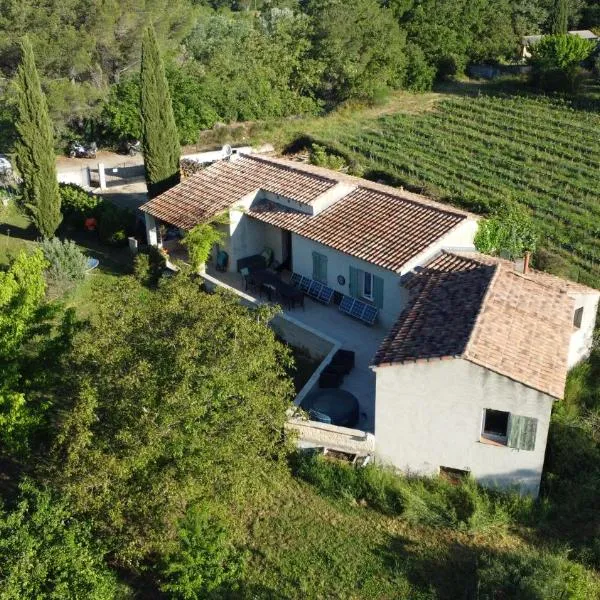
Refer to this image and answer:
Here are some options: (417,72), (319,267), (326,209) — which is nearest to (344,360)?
(319,267)

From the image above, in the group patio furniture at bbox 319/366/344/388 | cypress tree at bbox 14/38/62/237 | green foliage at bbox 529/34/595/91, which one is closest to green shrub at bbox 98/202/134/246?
cypress tree at bbox 14/38/62/237

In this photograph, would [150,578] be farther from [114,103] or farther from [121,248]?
[114,103]

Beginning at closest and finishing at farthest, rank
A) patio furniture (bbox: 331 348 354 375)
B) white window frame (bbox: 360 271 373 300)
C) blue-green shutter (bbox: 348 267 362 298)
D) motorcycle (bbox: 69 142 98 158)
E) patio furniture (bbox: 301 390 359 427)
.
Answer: patio furniture (bbox: 301 390 359 427)
patio furniture (bbox: 331 348 354 375)
white window frame (bbox: 360 271 373 300)
blue-green shutter (bbox: 348 267 362 298)
motorcycle (bbox: 69 142 98 158)

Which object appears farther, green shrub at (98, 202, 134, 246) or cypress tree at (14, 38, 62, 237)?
green shrub at (98, 202, 134, 246)

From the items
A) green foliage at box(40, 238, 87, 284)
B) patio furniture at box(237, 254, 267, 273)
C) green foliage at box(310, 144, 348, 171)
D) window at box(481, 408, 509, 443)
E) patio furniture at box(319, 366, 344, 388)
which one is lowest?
green foliage at box(310, 144, 348, 171)

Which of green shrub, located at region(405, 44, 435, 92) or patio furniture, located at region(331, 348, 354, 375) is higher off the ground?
patio furniture, located at region(331, 348, 354, 375)

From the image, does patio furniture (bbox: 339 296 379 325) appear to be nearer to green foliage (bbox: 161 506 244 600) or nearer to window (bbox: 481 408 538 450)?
window (bbox: 481 408 538 450)

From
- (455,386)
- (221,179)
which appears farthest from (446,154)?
(455,386)

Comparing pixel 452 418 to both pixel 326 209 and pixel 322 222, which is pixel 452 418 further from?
pixel 326 209
